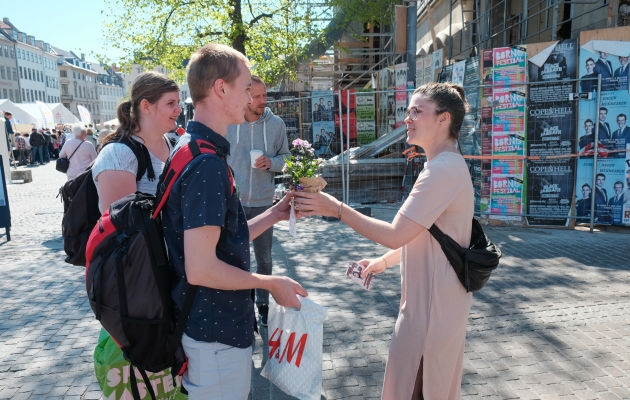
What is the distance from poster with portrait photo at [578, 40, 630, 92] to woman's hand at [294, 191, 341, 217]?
22.4ft

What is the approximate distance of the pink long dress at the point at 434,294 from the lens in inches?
84.6

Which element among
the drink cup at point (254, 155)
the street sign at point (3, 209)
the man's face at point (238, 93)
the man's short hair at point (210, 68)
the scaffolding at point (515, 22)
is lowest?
the street sign at point (3, 209)

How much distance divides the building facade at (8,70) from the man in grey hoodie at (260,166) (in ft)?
277

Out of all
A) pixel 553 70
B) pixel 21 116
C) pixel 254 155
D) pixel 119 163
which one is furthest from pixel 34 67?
pixel 119 163

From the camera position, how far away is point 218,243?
181cm

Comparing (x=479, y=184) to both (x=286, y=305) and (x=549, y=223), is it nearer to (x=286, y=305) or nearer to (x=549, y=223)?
(x=549, y=223)

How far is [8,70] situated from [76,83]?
34150 millimetres

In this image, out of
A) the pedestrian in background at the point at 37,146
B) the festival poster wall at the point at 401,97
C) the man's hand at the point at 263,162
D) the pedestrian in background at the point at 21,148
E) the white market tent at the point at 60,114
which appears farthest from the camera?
the white market tent at the point at 60,114

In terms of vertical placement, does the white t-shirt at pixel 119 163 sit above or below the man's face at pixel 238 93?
below

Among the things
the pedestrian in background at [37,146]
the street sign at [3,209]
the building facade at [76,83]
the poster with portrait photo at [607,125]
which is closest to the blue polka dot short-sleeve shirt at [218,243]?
the poster with portrait photo at [607,125]

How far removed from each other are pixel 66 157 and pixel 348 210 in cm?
801

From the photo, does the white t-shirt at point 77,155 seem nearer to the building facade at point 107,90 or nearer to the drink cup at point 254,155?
the drink cup at point 254,155

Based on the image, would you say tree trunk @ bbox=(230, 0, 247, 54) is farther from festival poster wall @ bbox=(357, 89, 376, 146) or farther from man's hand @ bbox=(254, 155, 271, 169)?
man's hand @ bbox=(254, 155, 271, 169)

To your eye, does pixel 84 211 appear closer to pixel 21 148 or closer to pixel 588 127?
pixel 588 127
